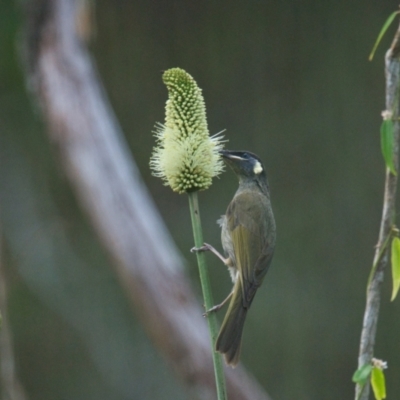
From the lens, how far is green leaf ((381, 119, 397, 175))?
1101 mm

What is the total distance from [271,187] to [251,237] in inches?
99.2

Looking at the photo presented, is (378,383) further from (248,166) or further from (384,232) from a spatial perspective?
(248,166)

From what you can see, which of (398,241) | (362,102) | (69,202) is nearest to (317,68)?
(362,102)

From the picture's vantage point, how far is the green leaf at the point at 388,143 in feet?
3.61

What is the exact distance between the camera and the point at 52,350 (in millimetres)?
4359

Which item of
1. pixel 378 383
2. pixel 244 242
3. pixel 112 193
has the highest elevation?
pixel 112 193

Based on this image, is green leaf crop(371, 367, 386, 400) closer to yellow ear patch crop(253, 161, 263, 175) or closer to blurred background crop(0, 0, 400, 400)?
yellow ear patch crop(253, 161, 263, 175)

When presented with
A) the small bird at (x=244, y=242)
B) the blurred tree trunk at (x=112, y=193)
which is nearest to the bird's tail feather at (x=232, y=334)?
the small bird at (x=244, y=242)

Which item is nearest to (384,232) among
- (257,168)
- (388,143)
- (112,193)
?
(388,143)

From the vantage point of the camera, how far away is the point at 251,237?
168cm

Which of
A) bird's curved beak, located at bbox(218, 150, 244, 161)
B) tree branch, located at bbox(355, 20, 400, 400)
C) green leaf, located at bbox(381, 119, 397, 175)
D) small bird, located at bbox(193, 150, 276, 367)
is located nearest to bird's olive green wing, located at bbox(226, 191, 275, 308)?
small bird, located at bbox(193, 150, 276, 367)

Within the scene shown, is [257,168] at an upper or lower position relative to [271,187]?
upper

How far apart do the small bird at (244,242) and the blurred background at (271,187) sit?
228cm

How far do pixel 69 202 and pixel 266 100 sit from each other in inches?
50.6
